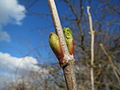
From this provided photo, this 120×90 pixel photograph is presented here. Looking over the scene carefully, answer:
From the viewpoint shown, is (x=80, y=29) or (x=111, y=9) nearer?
(x=111, y=9)

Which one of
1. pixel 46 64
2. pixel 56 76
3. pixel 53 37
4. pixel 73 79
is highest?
pixel 46 64

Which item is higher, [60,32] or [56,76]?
[56,76]

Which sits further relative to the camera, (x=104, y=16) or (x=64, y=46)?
(x=104, y=16)

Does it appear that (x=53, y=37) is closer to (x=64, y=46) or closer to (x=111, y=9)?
(x=64, y=46)

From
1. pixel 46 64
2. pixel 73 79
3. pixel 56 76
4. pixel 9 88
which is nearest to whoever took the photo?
pixel 73 79

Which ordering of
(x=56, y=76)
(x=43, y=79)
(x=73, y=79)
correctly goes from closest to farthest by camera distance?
(x=73, y=79), (x=43, y=79), (x=56, y=76)

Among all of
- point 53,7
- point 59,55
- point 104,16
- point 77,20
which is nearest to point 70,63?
point 59,55

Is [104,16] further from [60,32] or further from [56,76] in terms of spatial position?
[60,32]

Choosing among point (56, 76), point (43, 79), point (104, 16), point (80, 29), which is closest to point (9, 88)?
point (43, 79)

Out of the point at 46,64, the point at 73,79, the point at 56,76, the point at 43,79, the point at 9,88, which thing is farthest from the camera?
the point at 46,64
